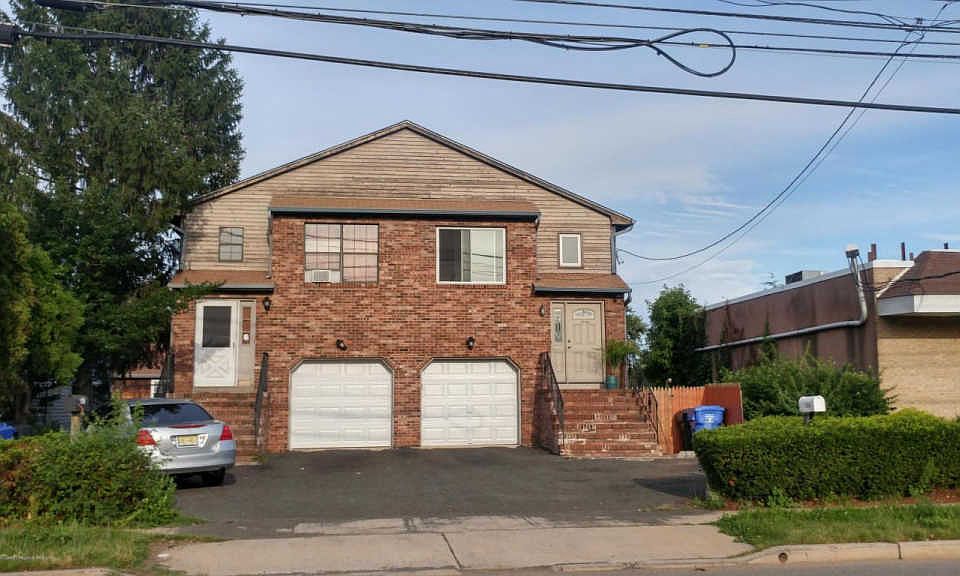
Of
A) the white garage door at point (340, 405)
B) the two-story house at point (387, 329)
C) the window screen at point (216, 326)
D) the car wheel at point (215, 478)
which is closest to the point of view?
the car wheel at point (215, 478)

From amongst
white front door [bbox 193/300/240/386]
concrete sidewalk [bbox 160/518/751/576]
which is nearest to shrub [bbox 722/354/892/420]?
concrete sidewalk [bbox 160/518/751/576]

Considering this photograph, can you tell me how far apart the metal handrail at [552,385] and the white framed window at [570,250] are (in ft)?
11.3

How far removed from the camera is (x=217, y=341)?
73.2 ft

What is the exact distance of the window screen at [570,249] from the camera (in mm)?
24859

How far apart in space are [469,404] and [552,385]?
2.28 metres

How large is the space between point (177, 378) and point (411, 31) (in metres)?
13.2

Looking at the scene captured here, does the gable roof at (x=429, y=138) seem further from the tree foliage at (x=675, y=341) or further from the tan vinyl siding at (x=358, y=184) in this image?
the tree foliage at (x=675, y=341)

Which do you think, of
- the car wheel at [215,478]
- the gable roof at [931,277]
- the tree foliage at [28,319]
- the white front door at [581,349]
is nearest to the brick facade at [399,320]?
the white front door at [581,349]

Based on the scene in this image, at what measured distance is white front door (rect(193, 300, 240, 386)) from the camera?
72.8ft

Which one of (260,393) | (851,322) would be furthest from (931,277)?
(260,393)

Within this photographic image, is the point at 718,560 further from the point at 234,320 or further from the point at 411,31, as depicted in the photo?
the point at 234,320

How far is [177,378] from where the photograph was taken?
859 inches

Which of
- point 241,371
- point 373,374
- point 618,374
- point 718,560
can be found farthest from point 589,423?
point 718,560

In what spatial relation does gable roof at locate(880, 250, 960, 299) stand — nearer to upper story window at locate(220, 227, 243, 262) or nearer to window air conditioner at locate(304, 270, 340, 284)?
window air conditioner at locate(304, 270, 340, 284)
